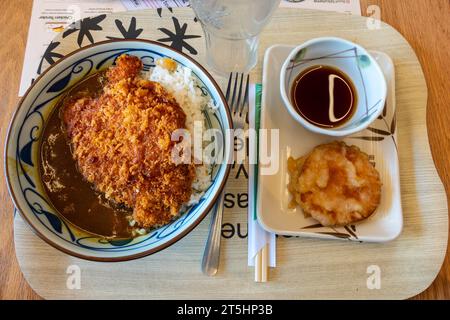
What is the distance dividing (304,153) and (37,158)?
3.16 feet

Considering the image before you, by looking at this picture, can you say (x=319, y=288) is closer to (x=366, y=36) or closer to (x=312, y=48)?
(x=312, y=48)

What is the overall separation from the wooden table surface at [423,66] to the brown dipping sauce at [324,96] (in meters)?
0.36

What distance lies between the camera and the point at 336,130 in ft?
4.25

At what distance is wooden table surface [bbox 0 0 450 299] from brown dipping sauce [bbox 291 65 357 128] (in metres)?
0.36

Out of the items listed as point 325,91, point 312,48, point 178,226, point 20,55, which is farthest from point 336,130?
point 20,55

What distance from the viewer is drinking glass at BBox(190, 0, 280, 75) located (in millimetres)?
1170

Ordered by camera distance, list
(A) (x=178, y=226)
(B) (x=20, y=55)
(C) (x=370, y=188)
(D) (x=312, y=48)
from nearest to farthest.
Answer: (A) (x=178, y=226) → (C) (x=370, y=188) → (D) (x=312, y=48) → (B) (x=20, y=55)

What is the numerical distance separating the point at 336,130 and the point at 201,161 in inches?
20.0

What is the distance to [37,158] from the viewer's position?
122cm

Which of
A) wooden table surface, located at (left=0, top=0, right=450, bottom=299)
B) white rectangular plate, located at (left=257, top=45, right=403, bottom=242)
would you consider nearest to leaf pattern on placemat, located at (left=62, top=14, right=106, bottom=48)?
wooden table surface, located at (left=0, top=0, right=450, bottom=299)

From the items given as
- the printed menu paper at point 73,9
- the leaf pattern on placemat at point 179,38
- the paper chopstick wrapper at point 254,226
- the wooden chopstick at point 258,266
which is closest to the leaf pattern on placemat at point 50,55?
the printed menu paper at point 73,9

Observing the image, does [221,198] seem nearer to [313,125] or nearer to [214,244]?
[214,244]

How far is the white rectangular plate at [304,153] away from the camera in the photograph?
47.6 inches
